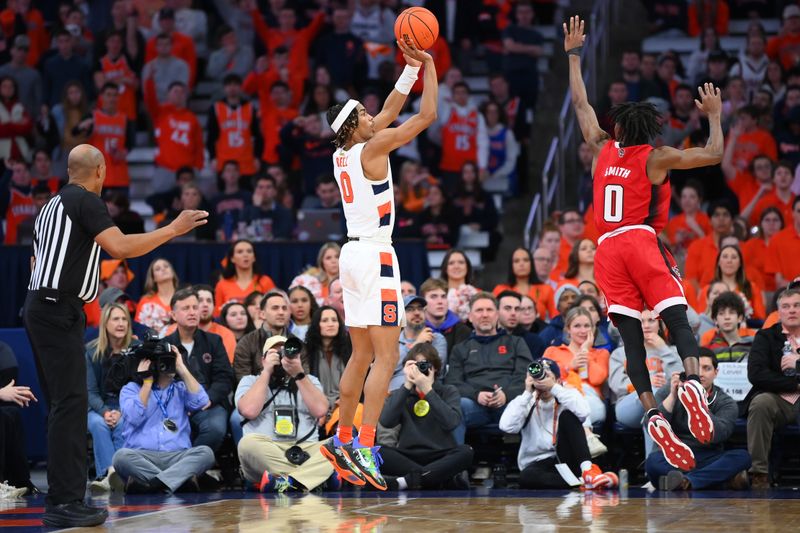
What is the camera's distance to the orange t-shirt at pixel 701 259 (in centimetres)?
1333

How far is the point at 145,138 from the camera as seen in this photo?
18250 mm

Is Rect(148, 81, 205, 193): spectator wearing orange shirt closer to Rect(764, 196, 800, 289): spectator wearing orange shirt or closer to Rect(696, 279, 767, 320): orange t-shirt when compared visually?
Rect(696, 279, 767, 320): orange t-shirt

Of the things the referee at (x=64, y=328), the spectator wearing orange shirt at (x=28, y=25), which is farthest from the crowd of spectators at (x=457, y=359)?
the spectator wearing orange shirt at (x=28, y=25)

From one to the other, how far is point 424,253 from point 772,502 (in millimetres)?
5852

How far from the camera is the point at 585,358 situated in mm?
10883

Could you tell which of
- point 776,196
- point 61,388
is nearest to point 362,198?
point 61,388

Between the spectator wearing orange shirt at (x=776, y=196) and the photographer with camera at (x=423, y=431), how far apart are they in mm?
5182

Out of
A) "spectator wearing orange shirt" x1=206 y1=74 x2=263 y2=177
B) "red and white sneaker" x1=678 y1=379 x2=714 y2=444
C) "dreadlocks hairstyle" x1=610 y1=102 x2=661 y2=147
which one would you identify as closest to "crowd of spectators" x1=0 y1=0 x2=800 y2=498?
"red and white sneaker" x1=678 y1=379 x2=714 y2=444

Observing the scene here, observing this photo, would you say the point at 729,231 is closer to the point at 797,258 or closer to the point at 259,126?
the point at 797,258

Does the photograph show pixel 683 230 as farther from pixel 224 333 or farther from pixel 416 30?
pixel 416 30

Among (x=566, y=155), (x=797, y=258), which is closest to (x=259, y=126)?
(x=566, y=155)

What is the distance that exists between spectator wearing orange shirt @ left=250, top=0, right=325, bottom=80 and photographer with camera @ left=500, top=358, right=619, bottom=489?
28.2 feet

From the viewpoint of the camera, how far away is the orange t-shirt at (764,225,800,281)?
43.2 ft

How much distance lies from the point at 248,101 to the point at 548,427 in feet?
26.8
